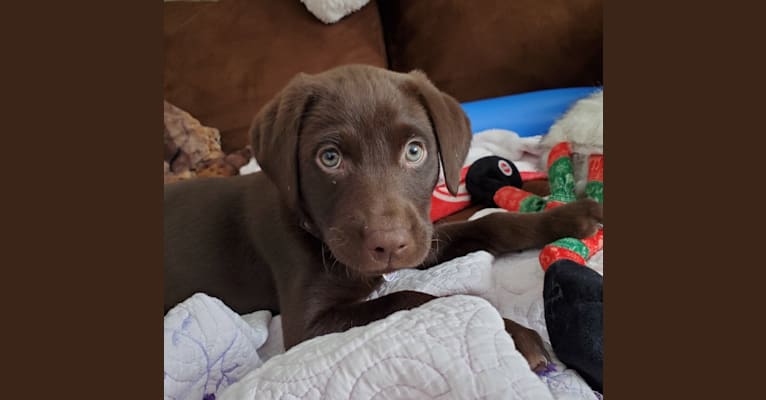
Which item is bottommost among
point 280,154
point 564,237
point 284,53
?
point 564,237

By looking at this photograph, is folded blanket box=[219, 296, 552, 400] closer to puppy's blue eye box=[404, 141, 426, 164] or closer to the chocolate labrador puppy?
the chocolate labrador puppy

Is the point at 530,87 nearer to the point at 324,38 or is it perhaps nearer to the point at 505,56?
the point at 505,56

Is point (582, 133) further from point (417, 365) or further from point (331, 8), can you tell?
point (331, 8)

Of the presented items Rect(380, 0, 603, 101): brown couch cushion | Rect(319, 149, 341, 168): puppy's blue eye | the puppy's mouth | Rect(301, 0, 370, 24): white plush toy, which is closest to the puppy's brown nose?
the puppy's mouth

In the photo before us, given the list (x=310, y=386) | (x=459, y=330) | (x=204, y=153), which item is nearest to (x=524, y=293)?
→ (x=459, y=330)

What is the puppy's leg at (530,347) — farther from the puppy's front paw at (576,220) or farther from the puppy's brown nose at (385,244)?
the puppy's front paw at (576,220)

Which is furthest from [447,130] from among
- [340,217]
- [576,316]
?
[576,316]
